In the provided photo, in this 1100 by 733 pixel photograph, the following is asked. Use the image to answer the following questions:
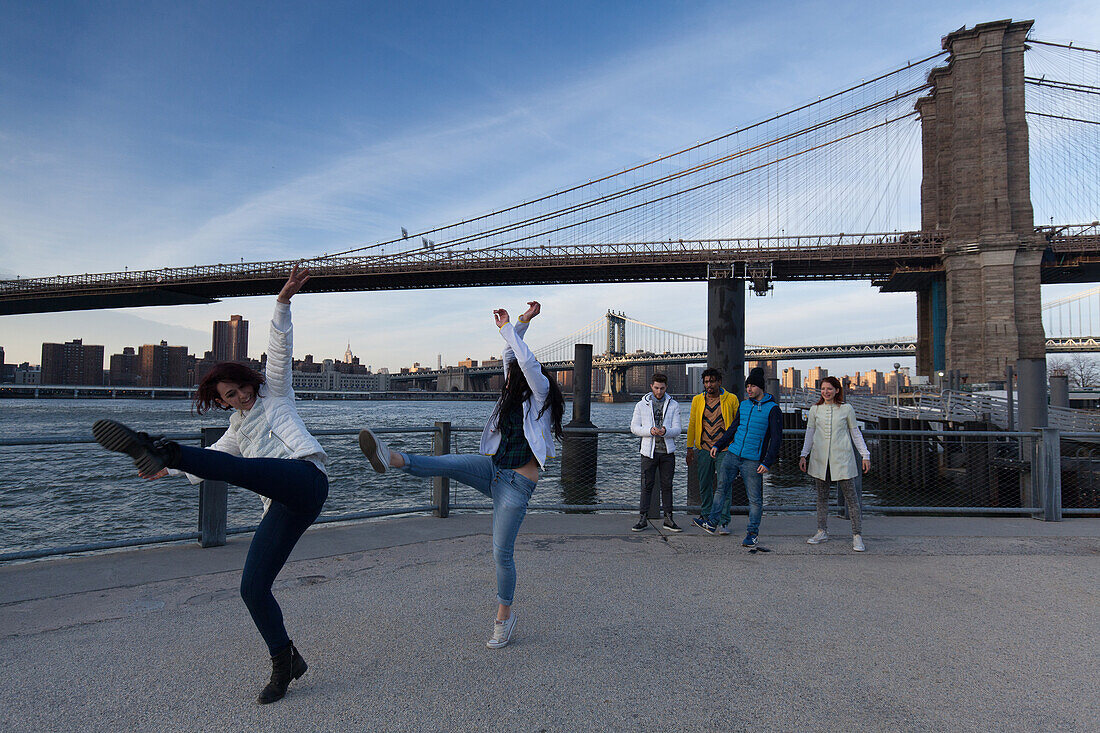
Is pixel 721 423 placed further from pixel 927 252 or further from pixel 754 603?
pixel 927 252

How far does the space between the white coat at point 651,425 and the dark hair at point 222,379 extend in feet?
12.9

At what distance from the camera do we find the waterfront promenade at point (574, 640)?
98.7 inches

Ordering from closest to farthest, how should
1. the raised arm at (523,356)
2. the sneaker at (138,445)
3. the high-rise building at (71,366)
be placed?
1. the sneaker at (138,445)
2. the raised arm at (523,356)
3. the high-rise building at (71,366)

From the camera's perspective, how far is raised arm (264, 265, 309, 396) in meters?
2.76

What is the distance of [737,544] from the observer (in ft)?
18.1

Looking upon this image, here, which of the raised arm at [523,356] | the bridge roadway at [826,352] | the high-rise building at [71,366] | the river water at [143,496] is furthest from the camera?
the high-rise building at [71,366]

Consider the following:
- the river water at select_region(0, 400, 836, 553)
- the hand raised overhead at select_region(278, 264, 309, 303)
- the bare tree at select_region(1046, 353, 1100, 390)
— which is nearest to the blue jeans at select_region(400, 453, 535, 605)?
the hand raised overhead at select_region(278, 264, 309, 303)

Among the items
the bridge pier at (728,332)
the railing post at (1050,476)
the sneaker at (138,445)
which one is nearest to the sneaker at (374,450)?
the sneaker at (138,445)

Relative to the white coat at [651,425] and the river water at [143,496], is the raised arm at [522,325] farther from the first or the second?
the river water at [143,496]

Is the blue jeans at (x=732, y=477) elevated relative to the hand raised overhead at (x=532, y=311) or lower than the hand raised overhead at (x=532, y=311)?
lower

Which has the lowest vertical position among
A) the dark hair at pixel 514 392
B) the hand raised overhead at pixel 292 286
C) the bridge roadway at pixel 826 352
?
the dark hair at pixel 514 392

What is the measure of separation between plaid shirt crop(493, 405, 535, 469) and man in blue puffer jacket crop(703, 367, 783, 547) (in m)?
3.05

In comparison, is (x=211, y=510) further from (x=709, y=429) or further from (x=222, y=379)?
(x=709, y=429)

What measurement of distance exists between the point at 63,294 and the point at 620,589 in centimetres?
5891
